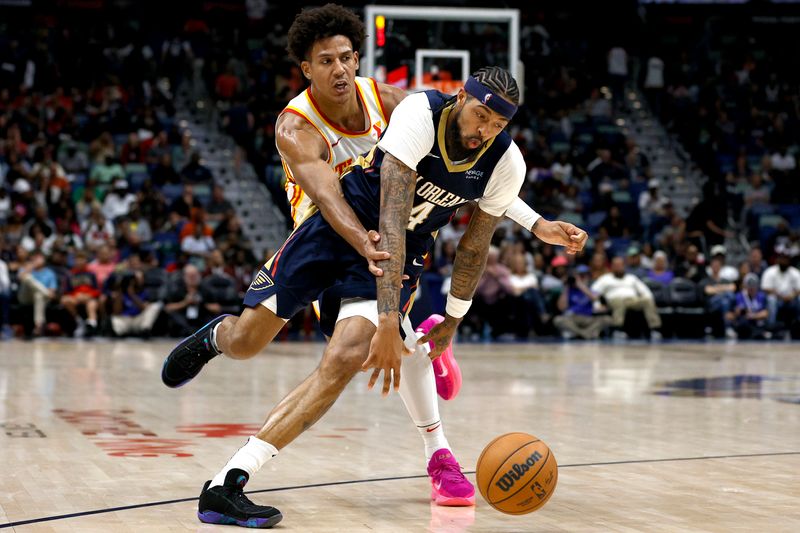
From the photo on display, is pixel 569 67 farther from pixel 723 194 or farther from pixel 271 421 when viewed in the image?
pixel 271 421

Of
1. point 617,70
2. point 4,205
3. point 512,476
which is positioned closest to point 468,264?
point 512,476

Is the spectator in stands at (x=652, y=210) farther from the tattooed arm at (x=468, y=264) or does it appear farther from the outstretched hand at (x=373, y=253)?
the outstretched hand at (x=373, y=253)

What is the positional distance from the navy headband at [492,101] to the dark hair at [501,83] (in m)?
0.02

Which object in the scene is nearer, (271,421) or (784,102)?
(271,421)

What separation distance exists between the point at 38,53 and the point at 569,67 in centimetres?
1045

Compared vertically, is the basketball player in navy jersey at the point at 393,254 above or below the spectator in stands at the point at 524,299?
above

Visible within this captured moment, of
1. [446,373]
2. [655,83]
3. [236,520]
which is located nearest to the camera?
[236,520]

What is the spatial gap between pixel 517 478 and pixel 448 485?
1.63 feet

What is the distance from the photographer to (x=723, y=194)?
71.6 feet

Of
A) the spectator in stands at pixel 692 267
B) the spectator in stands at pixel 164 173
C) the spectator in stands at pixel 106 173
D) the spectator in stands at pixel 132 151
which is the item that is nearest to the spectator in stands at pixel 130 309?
the spectator in stands at pixel 106 173

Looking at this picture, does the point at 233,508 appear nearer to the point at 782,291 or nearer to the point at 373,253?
the point at 373,253

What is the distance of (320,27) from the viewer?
547cm

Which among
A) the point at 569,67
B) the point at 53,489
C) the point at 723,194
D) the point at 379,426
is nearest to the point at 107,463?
the point at 53,489

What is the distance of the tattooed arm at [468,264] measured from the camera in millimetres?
5309
